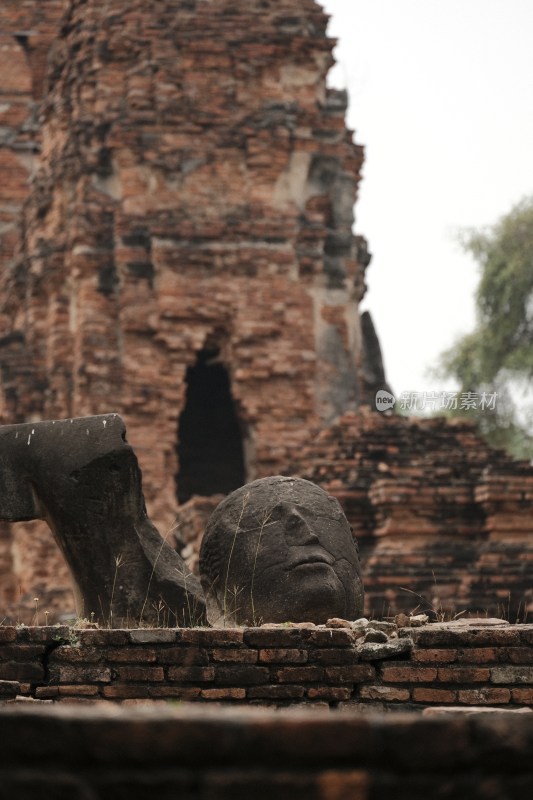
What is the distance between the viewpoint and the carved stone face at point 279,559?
25.4 ft

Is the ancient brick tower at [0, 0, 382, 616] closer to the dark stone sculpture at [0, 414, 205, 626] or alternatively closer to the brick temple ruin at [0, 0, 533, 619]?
the brick temple ruin at [0, 0, 533, 619]

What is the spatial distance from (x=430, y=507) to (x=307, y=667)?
780cm

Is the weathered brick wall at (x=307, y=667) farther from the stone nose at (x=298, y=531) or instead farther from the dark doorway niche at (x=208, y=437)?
the dark doorway niche at (x=208, y=437)

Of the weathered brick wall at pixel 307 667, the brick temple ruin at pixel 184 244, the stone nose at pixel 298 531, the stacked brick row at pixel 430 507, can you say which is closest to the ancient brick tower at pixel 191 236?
the brick temple ruin at pixel 184 244

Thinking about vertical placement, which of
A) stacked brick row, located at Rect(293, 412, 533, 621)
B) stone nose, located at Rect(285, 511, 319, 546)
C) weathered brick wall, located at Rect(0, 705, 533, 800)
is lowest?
stacked brick row, located at Rect(293, 412, 533, 621)

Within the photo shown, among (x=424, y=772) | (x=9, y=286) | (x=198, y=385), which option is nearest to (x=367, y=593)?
(x=198, y=385)

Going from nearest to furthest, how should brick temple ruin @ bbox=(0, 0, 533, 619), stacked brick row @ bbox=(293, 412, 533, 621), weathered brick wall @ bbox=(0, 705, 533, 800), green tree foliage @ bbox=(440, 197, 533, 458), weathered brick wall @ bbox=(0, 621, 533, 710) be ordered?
weathered brick wall @ bbox=(0, 705, 533, 800), weathered brick wall @ bbox=(0, 621, 533, 710), stacked brick row @ bbox=(293, 412, 533, 621), brick temple ruin @ bbox=(0, 0, 533, 619), green tree foliage @ bbox=(440, 197, 533, 458)

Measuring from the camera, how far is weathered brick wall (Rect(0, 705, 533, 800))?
2.61m

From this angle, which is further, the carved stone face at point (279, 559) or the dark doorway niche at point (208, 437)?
the dark doorway niche at point (208, 437)

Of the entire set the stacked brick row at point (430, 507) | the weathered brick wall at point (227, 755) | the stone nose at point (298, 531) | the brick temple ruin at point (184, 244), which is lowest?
the stacked brick row at point (430, 507)

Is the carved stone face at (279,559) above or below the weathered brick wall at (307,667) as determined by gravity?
above

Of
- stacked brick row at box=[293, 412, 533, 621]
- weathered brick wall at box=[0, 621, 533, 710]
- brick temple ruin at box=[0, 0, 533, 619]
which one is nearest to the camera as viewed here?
weathered brick wall at box=[0, 621, 533, 710]

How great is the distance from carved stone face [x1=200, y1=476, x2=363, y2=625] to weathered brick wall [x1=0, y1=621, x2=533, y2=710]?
0.75 meters

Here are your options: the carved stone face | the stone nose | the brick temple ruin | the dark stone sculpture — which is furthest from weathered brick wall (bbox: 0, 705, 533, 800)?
the brick temple ruin
